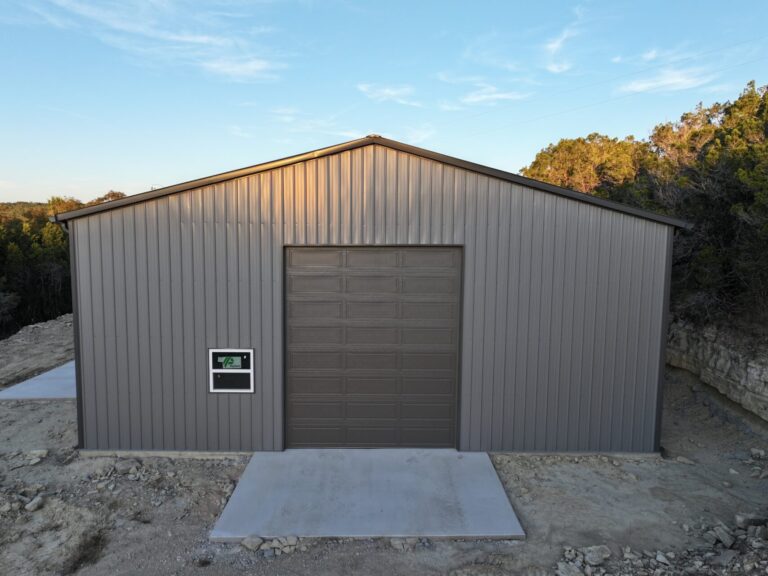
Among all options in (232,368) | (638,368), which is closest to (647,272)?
(638,368)

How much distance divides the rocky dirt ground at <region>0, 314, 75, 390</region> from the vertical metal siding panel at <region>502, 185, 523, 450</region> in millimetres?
9187

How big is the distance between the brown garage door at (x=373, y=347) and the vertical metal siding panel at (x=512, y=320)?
0.66 m

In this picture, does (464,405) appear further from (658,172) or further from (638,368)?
(658,172)

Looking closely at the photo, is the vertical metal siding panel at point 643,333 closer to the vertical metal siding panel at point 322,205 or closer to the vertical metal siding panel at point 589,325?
the vertical metal siding panel at point 589,325

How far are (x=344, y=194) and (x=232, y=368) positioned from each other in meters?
2.63

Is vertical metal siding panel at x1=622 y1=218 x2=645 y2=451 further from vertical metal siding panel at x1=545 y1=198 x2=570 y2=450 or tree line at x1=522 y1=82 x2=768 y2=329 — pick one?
tree line at x1=522 y1=82 x2=768 y2=329

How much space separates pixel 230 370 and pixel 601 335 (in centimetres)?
476

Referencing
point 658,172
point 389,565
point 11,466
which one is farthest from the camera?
point 658,172

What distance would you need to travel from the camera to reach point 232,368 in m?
5.90

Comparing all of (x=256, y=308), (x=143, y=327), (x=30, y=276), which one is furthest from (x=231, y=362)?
(x=30, y=276)

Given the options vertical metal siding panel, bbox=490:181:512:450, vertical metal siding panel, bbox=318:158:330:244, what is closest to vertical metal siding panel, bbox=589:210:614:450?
vertical metal siding panel, bbox=490:181:512:450

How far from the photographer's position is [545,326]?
233 inches

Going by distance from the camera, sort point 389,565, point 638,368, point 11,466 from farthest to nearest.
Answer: point 638,368, point 11,466, point 389,565

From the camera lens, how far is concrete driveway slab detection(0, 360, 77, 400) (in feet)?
25.7
